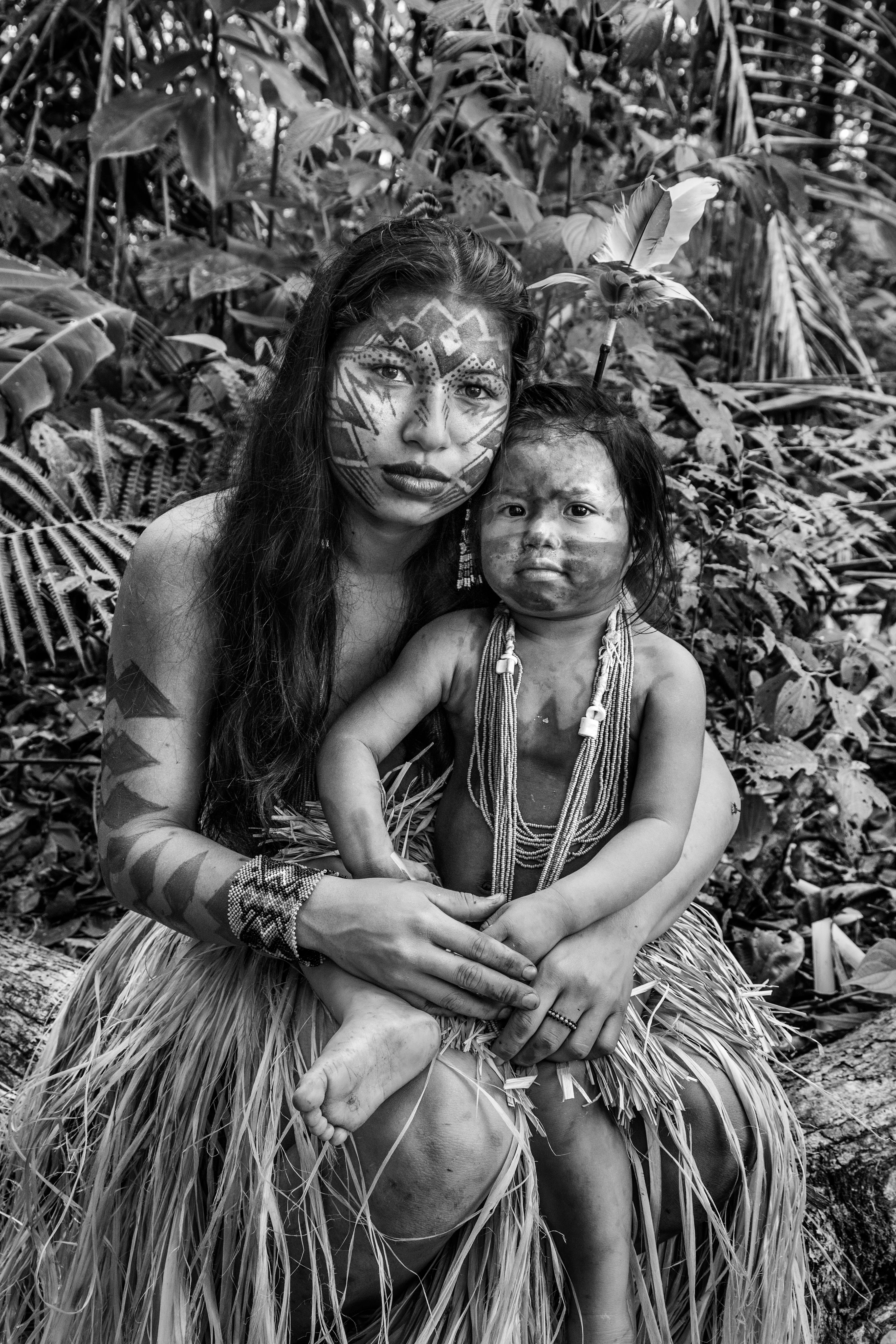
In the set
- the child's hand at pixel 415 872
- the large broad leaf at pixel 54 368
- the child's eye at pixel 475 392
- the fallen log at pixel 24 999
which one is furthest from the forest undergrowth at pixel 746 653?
the child's hand at pixel 415 872

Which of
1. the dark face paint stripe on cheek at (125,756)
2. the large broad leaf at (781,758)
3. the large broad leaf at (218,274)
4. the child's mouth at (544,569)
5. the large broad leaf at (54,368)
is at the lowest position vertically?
the large broad leaf at (781,758)

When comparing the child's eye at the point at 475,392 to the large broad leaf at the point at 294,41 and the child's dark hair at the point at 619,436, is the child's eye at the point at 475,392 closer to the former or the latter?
the child's dark hair at the point at 619,436

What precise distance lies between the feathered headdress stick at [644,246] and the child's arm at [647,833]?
18.1 inches

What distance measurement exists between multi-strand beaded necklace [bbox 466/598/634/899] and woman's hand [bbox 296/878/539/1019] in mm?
216

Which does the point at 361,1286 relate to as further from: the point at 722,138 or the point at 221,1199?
the point at 722,138

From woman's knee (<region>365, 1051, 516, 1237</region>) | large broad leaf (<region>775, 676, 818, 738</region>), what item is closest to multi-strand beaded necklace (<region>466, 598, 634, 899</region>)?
woman's knee (<region>365, 1051, 516, 1237</region>)

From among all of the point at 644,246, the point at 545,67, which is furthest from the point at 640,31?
the point at 644,246

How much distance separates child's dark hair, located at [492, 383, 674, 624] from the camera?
1.62 meters

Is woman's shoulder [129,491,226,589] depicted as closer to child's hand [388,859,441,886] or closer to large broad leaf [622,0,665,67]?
child's hand [388,859,441,886]

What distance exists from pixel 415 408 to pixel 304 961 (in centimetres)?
74

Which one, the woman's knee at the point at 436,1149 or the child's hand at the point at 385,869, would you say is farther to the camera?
the child's hand at the point at 385,869

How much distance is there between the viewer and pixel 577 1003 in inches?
58.3

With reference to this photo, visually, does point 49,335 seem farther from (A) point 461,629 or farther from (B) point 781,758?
(B) point 781,758

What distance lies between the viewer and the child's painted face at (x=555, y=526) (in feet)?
5.16
